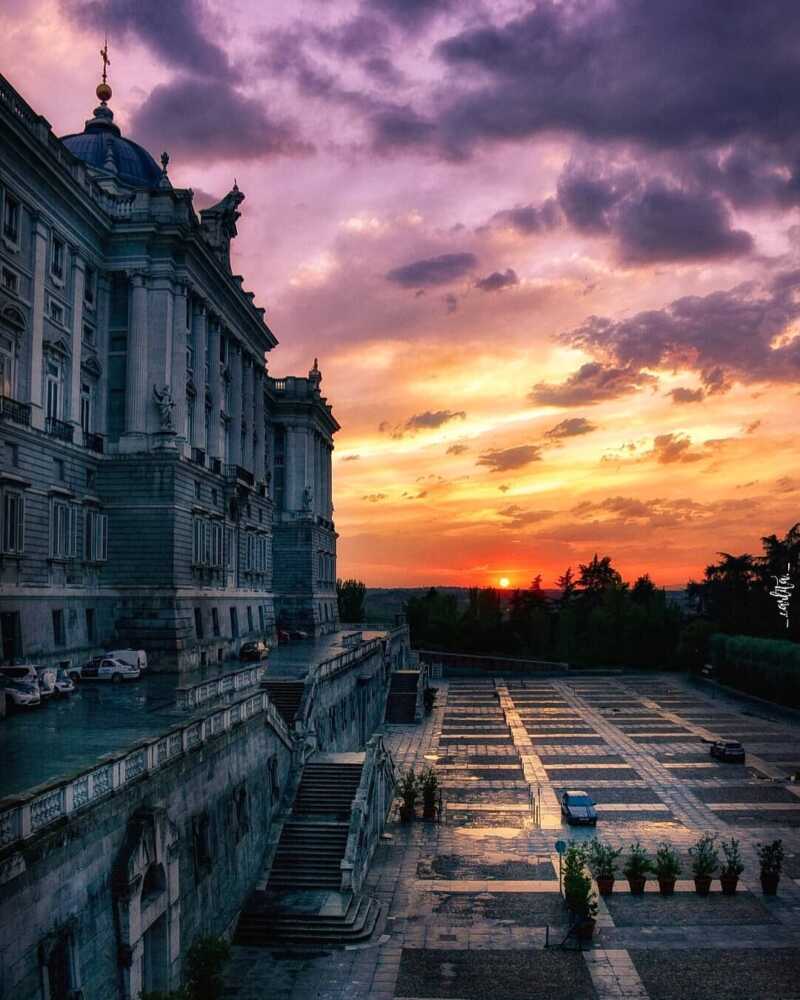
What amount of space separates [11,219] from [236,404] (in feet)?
75.6

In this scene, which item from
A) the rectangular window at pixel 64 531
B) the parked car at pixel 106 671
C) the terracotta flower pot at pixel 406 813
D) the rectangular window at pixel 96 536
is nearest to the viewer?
the terracotta flower pot at pixel 406 813

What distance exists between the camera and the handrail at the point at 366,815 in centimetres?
2842

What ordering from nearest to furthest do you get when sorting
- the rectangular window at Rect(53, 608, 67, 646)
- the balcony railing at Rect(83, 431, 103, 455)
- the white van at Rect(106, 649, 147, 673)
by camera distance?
the rectangular window at Rect(53, 608, 67, 646) < the white van at Rect(106, 649, 147, 673) < the balcony railing at Rect(83, 431, 103, 455)

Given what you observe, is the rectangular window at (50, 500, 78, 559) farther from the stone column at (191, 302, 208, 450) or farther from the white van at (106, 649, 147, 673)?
the stone column at (191, 302, 208, 450)

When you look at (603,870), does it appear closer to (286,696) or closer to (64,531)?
(286,696)

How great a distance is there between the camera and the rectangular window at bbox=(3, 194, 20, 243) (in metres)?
38.2

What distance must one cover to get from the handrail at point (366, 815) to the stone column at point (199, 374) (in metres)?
22.2

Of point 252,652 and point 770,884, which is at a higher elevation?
point 252,652

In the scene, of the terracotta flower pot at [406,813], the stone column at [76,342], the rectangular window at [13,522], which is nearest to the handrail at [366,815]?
the terracotta flower pot at [406,813]

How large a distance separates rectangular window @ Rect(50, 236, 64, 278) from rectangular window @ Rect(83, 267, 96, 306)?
2.92 metres

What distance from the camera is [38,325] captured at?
40.2 metres

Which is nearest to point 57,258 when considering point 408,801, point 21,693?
point 21,693

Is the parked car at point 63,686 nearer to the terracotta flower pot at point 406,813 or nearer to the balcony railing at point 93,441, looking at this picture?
the balcony railing at point 93,441

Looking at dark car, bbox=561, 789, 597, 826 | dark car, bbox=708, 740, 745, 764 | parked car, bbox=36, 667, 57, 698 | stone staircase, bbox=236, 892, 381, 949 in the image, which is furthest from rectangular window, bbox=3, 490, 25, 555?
dark car, bbox=708, 740, 745, 764
